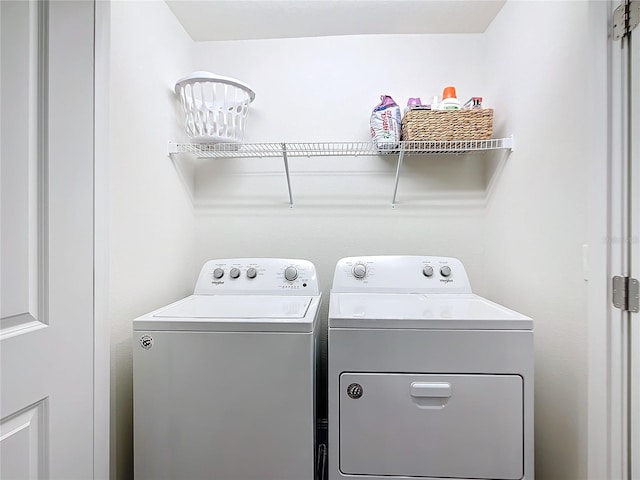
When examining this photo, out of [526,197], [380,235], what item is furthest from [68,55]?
[526,197]

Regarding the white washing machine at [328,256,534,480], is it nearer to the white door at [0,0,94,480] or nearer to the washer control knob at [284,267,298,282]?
the washer control knob at [284,267,298,282]

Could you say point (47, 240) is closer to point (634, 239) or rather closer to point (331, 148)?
point (331, 148)

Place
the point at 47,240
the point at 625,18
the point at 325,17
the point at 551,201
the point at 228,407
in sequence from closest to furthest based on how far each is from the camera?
the point at 47,240 → the point at 625,18 → the point at 228,407 → the point at 551,201 → the point at 325,17

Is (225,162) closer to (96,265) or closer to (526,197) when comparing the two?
(96,265)

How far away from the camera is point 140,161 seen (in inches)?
53.4

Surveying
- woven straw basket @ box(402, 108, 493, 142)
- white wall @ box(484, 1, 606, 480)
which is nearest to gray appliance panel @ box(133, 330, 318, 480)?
white wall @ box(484, 1, 606, 480)

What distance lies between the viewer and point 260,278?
159cm

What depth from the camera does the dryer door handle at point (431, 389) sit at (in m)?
1.02

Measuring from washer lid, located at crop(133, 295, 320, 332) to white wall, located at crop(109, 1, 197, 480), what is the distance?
194 millimetres

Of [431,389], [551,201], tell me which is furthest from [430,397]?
[551,201]

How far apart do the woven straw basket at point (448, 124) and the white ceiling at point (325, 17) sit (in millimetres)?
567

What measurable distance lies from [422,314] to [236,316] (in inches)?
26.5

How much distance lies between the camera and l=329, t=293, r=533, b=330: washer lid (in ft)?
3.42

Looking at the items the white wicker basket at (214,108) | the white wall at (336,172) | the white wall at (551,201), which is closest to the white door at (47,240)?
the white wicker basket at (214,108)
